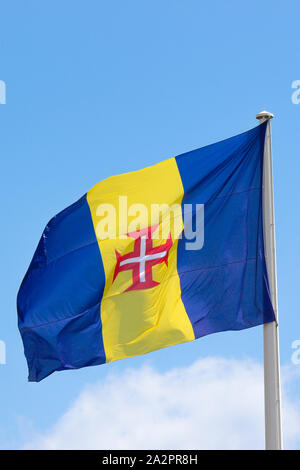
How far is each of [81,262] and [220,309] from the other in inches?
114

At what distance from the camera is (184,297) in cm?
1390

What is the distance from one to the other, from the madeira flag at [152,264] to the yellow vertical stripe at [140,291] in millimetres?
17

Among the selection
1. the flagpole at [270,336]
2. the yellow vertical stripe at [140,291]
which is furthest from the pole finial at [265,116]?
the yellow vertical stripe at [140,291]

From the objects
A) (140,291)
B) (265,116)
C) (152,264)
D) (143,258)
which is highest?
(265,116)

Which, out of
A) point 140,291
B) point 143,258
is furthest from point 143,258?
point 140,291

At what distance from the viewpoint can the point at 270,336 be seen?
13.1 metres

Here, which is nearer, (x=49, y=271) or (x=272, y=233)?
(x=272, y=233)

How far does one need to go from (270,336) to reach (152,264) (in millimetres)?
2323

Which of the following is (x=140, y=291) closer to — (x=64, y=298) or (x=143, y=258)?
(x=143, y=258)

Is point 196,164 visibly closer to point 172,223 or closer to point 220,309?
point 172,223

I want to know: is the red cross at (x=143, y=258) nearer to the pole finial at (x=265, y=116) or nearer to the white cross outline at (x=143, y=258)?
the white cross outline at (x=143, y=258)

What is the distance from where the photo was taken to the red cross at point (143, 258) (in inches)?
569
